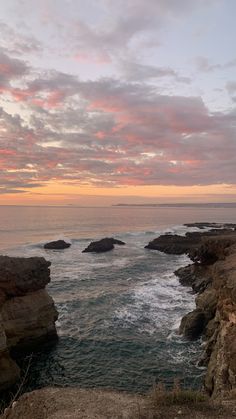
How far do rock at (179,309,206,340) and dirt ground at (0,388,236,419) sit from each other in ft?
52.7

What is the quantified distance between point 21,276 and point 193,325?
12.5m

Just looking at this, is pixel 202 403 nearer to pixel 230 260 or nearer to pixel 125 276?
pixel 230 260

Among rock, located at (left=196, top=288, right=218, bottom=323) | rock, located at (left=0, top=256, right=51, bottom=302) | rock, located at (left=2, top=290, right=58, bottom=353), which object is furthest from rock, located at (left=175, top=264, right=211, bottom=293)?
rock, located at (left=0, top=256, right=51, bottom=302)

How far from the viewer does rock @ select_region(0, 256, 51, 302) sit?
24.3 meters

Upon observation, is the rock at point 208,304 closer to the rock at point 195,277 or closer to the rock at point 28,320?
the rock at point 195,277

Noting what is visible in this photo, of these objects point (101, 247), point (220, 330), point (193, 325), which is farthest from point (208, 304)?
point (101, 247)

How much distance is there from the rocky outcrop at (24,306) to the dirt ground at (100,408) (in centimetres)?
1304

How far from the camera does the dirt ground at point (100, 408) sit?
9.23m

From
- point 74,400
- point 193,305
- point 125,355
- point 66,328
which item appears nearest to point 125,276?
point 193,305

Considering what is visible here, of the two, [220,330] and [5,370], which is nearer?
[220,330]

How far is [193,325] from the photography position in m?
25.8

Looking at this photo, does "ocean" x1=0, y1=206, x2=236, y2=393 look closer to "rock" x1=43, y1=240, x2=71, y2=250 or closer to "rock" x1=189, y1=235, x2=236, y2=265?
"rock" x1=189, y1=235, x2=236, y2=265

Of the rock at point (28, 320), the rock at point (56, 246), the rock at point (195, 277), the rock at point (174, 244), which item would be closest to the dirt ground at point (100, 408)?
the rock at point (28, 320)

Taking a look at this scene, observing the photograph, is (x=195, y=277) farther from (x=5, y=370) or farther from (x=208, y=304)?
(x=5, y=370)
